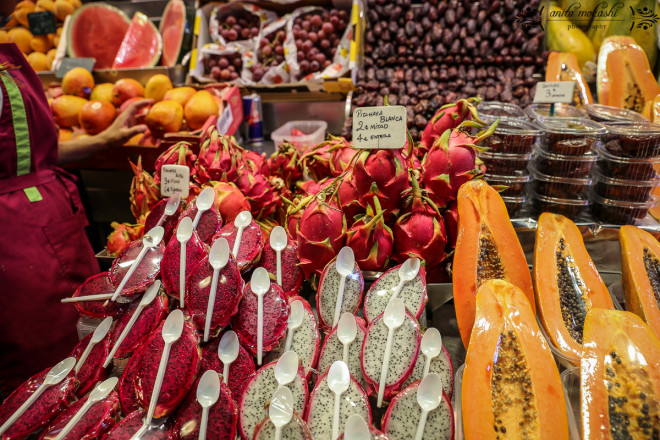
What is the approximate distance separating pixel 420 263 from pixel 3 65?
1.95m

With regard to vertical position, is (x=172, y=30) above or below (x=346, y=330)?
above

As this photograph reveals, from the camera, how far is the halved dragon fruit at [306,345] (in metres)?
0.94

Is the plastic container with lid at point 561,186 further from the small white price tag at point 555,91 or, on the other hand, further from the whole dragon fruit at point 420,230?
the whole dragon fruit at point 420,230

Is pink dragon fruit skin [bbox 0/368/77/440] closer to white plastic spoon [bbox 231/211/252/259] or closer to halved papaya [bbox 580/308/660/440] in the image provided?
white plastic spoon [bbox 231/211/252/259]

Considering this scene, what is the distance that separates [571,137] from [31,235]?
7.92 ft

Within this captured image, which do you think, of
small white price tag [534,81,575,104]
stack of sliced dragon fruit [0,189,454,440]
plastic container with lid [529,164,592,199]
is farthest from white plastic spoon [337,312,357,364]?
small white price tag [534,81,575,104]

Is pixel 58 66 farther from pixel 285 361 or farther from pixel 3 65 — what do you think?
pixel 285 361

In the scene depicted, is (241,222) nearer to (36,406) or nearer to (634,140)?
(36,406)

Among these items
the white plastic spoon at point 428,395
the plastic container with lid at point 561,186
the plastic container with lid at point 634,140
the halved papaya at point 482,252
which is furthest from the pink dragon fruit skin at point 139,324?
the plastic container with lid at point 634,140

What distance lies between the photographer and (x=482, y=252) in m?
1.02

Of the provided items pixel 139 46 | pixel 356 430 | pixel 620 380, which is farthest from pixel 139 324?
pixel 139 46

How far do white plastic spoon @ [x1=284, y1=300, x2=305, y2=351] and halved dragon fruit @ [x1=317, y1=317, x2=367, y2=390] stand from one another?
89 mm

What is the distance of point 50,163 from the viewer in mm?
1852

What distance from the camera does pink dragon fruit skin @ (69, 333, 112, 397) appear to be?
916 mm
